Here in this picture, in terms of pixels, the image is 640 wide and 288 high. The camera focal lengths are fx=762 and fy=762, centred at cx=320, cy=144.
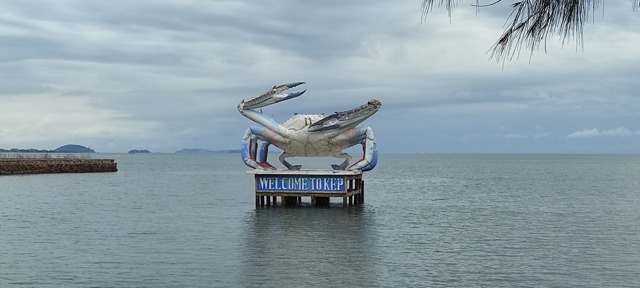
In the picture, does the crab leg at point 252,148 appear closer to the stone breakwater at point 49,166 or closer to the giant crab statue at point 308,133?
the giant crab statue at point 308,133

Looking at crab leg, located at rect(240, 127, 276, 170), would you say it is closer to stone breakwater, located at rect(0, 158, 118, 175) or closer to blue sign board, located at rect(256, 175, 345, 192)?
blue sign board, located at rect(256, 175, 345, 192)

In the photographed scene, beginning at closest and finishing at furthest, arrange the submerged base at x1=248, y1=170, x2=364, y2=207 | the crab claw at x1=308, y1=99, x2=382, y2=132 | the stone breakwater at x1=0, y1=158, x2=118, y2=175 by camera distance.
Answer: the crab claw at x1=308, y1=99, x2=382, y2=132 < the submerged base at x1=248, y1=170, x2=364, y2=207 < the stone breakwater at x1=0, y1=158, x2=118, y2=175

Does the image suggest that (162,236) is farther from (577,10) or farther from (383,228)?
(577,10)

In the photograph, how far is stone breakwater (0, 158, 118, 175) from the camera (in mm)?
78375

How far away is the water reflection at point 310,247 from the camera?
65.2 feet

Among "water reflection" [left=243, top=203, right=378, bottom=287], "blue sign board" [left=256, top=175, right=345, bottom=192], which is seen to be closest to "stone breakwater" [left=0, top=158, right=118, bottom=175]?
"water reflection" [left=243, top=203, right=378, bottom=287]

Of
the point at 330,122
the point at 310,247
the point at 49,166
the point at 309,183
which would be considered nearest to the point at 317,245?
the point at 310,247

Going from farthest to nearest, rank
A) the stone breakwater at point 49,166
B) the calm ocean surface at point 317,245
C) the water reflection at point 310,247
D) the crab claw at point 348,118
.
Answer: the stone breakwater at point 49,166 < the crab claw at point 348,118 < the calm ocean surface at point 317,245 < the water reflection at point 310,247

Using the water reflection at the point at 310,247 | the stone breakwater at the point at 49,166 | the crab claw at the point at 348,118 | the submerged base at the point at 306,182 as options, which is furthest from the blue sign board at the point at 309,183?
the stone breakwater at the point at 49,166

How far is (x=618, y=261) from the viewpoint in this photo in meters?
23.1

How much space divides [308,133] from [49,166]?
187 ft

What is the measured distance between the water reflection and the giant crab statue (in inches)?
103

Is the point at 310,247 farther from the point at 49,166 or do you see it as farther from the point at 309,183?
the point at 49,166

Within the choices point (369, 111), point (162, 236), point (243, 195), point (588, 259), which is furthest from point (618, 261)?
point (243, 195)
